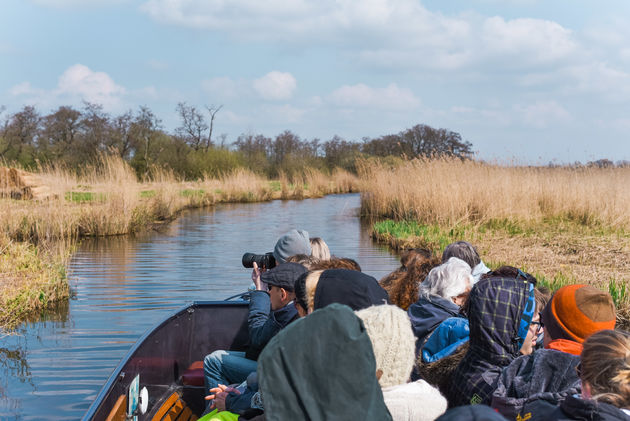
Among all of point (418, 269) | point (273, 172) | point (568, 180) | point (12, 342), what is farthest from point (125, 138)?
point (418, 269)

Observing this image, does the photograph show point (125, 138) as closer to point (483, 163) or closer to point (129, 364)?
point (483, 163)

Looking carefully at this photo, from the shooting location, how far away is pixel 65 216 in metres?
12.0

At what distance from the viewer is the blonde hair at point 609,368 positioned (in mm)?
1905

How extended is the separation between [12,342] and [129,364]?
3.54 metres

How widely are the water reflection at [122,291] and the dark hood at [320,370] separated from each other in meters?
3.58

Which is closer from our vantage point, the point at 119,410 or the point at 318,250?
the point at 119,410

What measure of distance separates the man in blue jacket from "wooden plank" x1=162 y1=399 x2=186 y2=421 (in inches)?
9.3

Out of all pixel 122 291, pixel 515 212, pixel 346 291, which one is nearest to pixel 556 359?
pixel 346 291

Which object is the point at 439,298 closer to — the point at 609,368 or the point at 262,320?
the point at 262,320

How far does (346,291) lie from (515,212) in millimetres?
11807

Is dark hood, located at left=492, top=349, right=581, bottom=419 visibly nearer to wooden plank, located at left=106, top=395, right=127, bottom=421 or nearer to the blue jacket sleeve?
the blue jacket sleeve

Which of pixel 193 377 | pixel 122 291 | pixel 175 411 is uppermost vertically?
pixel 193 377

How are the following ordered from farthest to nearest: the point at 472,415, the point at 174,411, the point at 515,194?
the point at 515,194
the point at 174,411
the point at 472,415

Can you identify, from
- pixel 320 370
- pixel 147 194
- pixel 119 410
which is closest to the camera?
pixel 320 370
